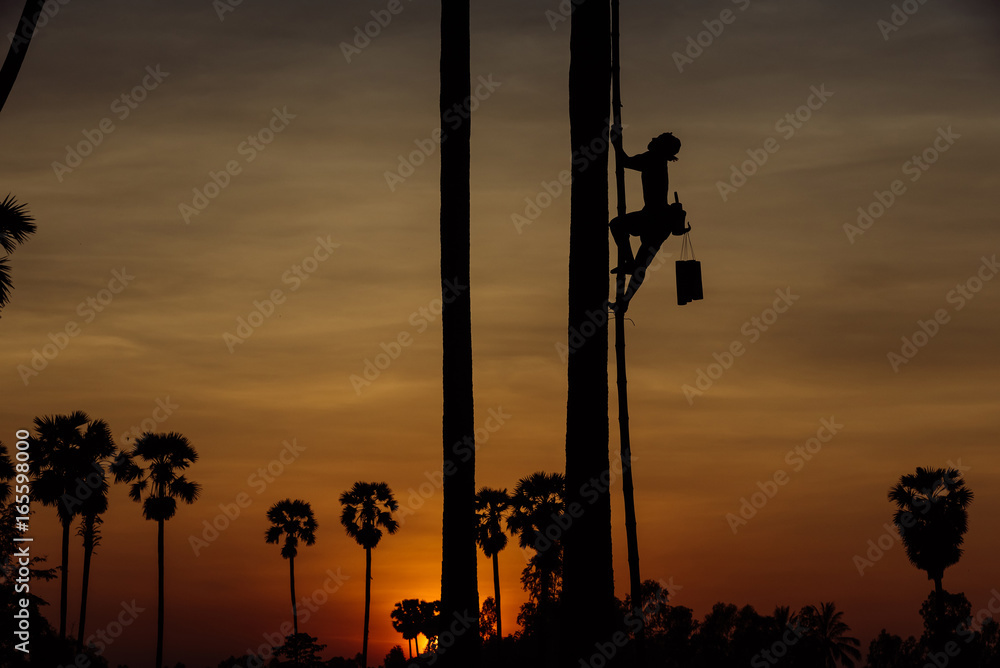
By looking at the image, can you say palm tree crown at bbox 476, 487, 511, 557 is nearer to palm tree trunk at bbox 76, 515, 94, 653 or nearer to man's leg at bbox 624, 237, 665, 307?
palm tree trunk at bbox 76, 515, 94, 653

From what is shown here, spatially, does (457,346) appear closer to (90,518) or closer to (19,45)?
Result: (19,45)

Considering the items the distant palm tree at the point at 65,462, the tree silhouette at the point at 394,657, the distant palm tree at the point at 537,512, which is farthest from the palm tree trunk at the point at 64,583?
the tree silhouette at the point at 394,657

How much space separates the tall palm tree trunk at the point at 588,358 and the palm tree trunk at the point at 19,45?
9034mm

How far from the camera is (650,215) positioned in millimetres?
12750

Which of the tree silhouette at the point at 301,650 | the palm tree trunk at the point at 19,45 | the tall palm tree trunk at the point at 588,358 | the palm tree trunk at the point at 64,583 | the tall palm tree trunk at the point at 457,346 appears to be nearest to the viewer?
the tall palm tree trunk at the point at 588,358

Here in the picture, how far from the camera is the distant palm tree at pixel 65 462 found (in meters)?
51.1

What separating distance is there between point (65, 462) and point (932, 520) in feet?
145

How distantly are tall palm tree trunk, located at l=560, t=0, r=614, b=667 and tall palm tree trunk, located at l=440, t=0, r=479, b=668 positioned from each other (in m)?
2.56

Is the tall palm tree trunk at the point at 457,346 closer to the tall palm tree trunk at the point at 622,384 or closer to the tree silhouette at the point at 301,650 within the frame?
the tall palm tree trunk at the point at 622,384

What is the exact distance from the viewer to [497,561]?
257 ft

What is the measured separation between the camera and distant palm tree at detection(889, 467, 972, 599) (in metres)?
58.4

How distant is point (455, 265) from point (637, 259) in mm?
3637

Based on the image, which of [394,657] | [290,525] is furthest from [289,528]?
[394,657]

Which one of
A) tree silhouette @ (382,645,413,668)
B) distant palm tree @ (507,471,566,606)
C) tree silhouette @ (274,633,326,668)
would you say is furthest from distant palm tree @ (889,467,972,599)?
tree silhouette @ (382,645,413,668)
